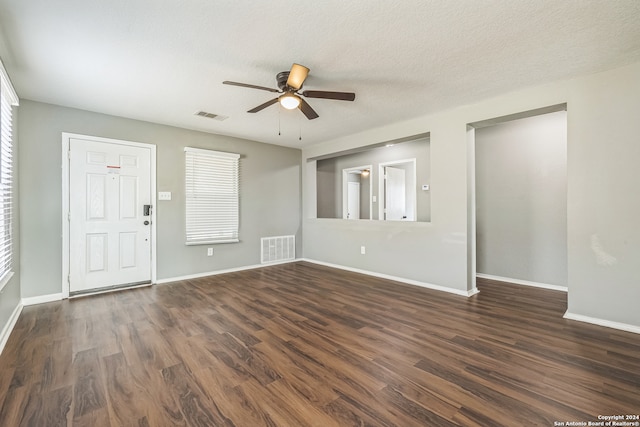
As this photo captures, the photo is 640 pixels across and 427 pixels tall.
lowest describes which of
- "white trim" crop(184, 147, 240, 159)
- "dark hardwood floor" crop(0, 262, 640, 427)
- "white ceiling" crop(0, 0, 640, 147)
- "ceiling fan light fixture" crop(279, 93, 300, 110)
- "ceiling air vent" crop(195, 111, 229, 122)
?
"dark hardwood floor" crop(0, 262, 640, 427)

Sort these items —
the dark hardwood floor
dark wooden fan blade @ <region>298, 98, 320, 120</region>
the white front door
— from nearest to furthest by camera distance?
the dark hardwood floor < dark wooden fan blade @ <region>298, 98, 320, 120</region> < the white front door

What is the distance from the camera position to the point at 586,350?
2.32m

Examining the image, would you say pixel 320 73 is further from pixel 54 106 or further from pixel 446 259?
pixel 54 106

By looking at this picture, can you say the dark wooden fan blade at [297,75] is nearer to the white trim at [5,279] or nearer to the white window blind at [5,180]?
the white window blind at [5,180]

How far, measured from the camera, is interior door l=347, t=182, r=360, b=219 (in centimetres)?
728

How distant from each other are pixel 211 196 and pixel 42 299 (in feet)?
8.35

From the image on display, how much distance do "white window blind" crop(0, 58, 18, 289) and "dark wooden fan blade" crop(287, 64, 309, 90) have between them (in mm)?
2443

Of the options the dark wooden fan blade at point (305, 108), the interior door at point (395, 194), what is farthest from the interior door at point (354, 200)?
the dark wooden fan blade at point (305, 108)

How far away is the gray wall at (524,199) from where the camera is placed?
4.05 meters

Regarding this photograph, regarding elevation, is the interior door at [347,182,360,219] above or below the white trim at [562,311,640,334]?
above

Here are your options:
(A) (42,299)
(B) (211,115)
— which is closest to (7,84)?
(B) (211,115)

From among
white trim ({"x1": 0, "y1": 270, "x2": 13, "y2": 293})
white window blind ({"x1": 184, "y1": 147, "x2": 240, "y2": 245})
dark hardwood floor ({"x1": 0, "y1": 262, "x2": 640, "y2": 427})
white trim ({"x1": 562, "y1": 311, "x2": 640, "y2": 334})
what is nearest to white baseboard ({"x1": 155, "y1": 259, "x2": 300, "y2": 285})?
white window blind ({"x1": 184, "y1": 147, "x2": 240, "y2": 245})

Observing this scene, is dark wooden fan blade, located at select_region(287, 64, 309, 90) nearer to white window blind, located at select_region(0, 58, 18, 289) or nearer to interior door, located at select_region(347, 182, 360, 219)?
white window blind, located at select_region(0, 58, 18, 289)

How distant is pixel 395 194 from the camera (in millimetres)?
6484
